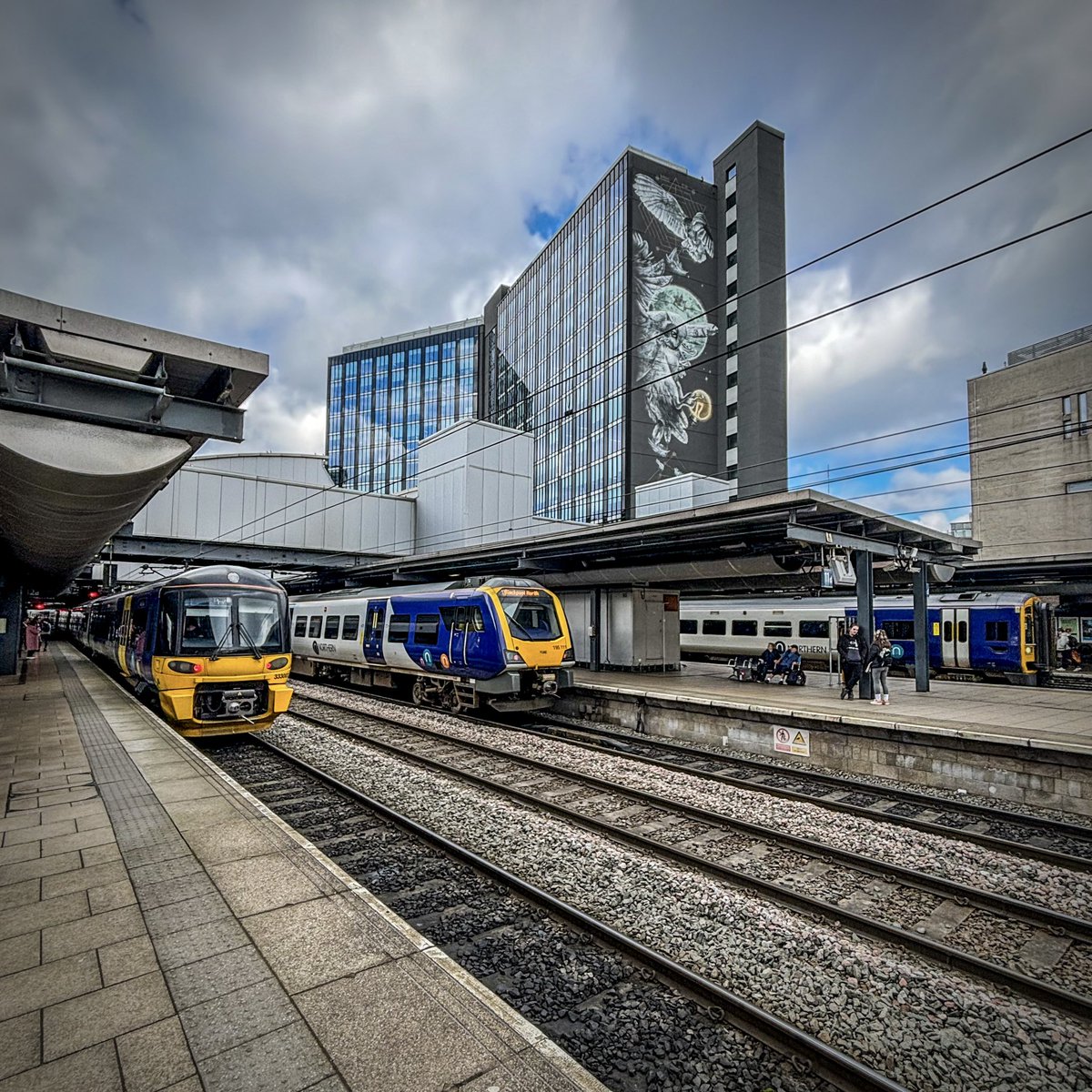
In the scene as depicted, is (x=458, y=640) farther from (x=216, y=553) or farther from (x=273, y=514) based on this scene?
(x=273, y=514)

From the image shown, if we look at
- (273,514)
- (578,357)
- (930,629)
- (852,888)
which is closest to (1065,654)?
(930,629)

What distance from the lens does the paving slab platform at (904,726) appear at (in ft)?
29.4

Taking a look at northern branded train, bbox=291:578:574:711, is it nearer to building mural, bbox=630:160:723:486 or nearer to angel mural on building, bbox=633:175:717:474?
building mural, bbox=630:160:723:486

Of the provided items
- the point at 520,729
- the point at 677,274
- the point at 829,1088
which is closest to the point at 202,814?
the point at 829,1088

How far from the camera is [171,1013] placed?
10.2 ft

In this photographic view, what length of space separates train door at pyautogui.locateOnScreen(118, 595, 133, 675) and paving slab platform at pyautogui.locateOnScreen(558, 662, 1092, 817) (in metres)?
9.99

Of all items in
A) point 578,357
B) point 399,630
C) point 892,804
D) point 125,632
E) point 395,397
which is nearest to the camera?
point 892,804

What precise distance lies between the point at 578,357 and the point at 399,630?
5350 cm

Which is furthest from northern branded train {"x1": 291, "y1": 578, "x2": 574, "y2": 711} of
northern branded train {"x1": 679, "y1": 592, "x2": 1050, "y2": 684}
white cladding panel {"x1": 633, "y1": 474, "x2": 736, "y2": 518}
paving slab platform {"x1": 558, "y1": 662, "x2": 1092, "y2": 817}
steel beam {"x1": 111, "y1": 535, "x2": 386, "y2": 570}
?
white cladding panel {"x1": 633, "y1": 474, "x2": 736, "y2": 518}

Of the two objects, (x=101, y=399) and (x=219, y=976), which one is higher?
(x=101, y=399)

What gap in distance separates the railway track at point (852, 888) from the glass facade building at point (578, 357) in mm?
47520

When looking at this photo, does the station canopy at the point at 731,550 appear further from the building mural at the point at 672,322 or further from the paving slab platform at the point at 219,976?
the building mural at the point at 672,322

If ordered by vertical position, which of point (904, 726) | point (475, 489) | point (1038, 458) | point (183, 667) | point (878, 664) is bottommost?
point (904, 726)

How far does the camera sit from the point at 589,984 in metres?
4.27
